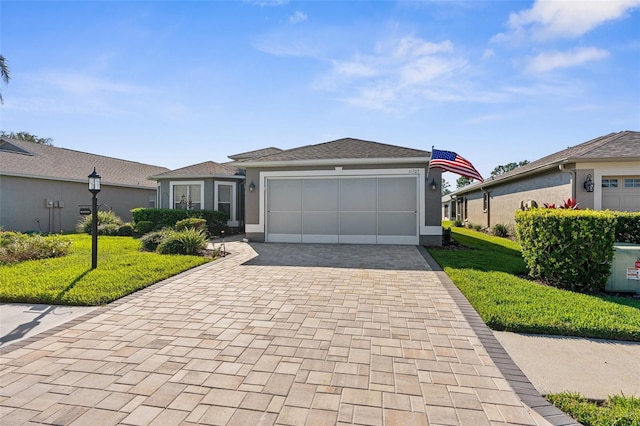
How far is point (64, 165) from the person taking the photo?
17.8m

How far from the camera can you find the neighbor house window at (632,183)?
10117mm

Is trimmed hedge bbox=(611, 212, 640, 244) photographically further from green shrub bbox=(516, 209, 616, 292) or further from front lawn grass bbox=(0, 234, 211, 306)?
front lawn grass bbox=(0, 234, 211, 306)

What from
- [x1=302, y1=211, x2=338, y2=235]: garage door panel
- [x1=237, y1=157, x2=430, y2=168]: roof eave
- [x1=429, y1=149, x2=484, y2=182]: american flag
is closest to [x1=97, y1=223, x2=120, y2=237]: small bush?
[x1=237, y1=157, x2=430, y2=168]: roof eave

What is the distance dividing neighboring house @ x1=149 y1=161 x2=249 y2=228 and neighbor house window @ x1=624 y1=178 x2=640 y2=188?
603 inches

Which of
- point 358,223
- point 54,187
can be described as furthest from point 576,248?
point 54,187

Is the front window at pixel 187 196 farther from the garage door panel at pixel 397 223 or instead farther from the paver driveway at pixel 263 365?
the paver driveway at pixel 263 365

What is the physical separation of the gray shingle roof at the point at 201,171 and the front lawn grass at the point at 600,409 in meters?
15.1

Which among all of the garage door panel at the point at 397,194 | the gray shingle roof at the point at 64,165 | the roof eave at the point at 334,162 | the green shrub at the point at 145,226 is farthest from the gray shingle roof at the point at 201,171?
the garage door panel at the point at 397,194

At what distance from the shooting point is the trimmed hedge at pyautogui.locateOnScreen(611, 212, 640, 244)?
692cm

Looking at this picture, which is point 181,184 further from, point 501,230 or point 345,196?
point 501,230

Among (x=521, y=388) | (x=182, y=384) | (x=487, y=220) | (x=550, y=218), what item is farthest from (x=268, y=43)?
(x=487, y=220)

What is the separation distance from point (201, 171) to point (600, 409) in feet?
53.5

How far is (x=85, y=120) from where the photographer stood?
14.0 meters

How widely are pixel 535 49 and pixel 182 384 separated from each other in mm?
11679
